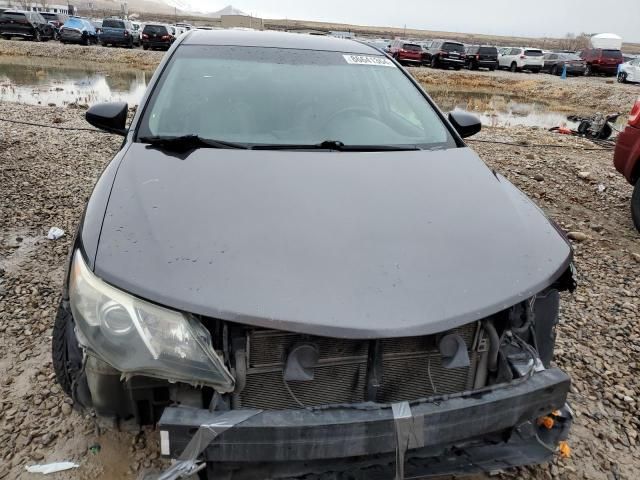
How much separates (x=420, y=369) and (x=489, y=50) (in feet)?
99.6

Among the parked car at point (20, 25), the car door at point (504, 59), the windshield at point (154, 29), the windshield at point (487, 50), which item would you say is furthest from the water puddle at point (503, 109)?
the parked car at point (20, 25)

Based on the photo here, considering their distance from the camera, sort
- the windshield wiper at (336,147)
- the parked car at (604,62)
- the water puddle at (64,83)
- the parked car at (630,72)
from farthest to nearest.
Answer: the parked car at (604,62)
the parked car at (630,72)
the water puddle at (64,83)
the windshield wiper at (336,147)

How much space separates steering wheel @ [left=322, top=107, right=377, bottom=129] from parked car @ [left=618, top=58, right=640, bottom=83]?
86.0 ft

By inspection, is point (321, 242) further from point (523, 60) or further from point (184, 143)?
point (523, 60)

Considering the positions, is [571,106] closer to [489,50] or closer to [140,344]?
[489,50]

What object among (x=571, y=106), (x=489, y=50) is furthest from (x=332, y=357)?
(x=489, y=50)

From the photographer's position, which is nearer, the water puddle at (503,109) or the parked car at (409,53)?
the water puddle at (503,109)

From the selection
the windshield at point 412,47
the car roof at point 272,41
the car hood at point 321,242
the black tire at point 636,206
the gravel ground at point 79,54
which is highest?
the car roof at point 272,41

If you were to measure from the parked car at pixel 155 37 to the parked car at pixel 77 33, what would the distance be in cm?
332

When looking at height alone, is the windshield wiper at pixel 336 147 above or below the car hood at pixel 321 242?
above

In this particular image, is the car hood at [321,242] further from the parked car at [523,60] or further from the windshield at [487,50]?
the parked car at [523,60]

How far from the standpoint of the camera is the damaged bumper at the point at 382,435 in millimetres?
1369

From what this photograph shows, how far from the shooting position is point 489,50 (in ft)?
92.6

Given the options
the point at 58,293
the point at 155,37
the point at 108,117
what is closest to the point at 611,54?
the point at 155,37
